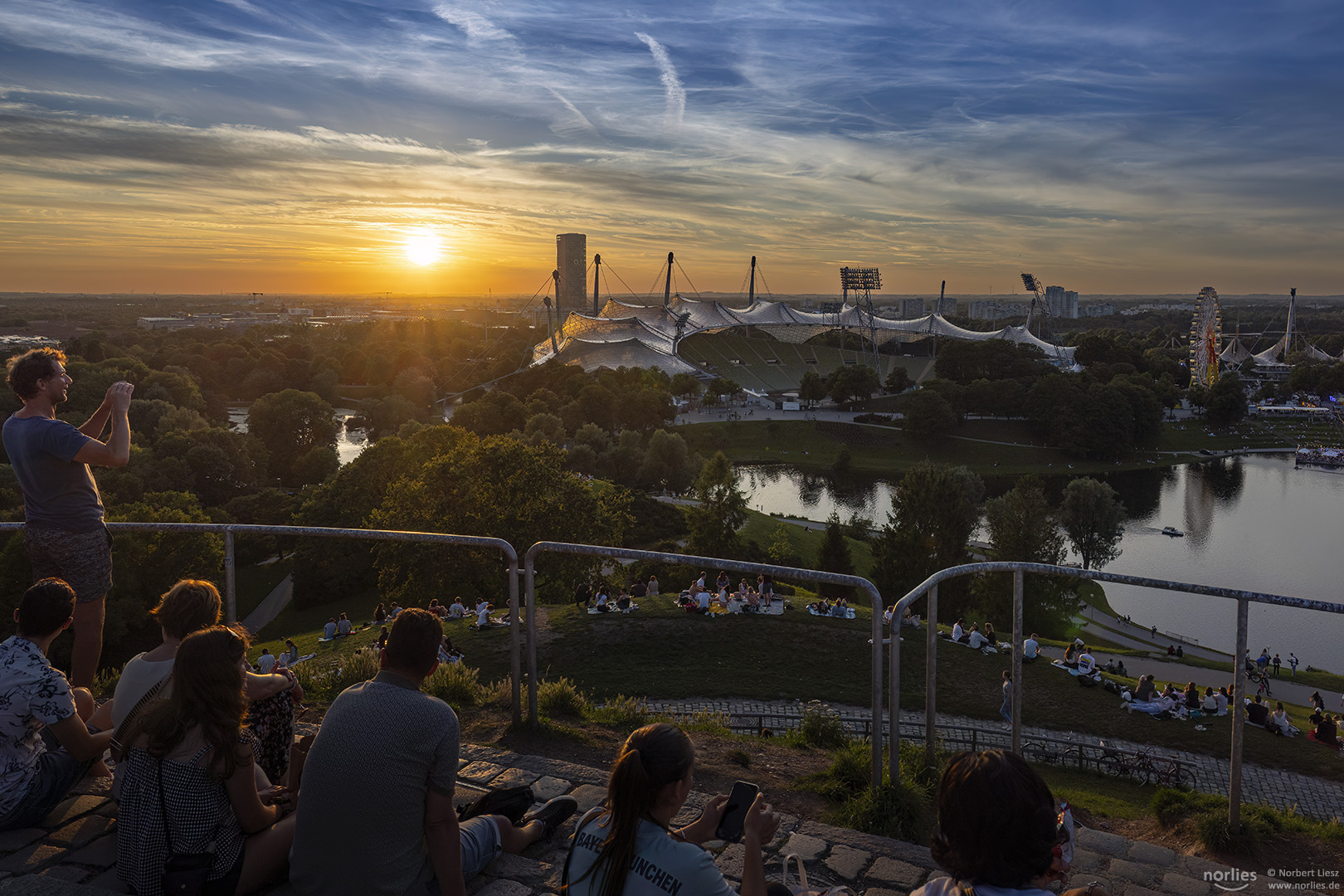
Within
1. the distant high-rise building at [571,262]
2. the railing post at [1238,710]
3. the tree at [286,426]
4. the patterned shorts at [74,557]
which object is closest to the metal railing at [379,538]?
the patterned shorts at [74,557]

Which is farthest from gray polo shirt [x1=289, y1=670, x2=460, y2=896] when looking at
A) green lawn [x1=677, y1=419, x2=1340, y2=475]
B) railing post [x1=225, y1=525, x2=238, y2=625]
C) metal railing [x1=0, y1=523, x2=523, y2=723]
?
green lawn [x1=677, y1=419, x2=1340, y2=475]

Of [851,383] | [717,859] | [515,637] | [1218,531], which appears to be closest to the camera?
[717,859]

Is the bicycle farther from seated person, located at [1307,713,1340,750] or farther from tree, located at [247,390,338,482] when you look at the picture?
tree, located at [247,390,338,482]

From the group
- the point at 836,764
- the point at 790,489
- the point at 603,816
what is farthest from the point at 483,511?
the point at 790,489

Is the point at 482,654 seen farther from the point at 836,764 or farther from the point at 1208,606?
the point at 1208,606

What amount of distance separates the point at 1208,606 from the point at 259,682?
2812cm

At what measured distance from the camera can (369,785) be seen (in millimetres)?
2465

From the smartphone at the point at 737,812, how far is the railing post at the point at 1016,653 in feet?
5.05

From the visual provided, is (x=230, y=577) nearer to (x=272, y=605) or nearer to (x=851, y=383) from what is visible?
(x=272, y=605)

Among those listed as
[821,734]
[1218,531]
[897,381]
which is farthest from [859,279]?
[821,734]

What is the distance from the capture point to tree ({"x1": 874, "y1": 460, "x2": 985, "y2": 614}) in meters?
25.2

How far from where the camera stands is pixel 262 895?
9.23ft

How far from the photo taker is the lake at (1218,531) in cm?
2259

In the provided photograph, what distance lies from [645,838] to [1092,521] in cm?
3376
